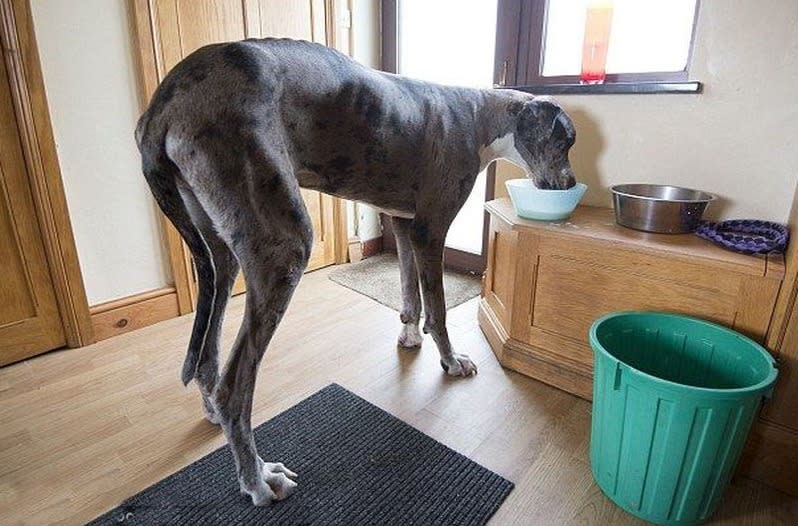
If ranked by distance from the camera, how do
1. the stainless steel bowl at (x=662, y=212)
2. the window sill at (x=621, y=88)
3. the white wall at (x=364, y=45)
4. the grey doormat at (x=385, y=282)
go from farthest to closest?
the white wall at (x=364, y=45), the grey doormat at (x=385, y=282), the window sill at (x=621, y=88), the stainless steel bowl at (x=662, y=212)

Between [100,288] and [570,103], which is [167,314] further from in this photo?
[570,103]

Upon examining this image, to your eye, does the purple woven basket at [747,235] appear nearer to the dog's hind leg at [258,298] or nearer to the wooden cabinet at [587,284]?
the wooden cabinet at [587,284]

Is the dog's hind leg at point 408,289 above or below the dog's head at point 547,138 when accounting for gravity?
below

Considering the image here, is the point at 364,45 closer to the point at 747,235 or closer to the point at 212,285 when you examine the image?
the point at 212,285

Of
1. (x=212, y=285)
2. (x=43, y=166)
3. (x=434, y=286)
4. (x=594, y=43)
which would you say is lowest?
(x=434, y=286)

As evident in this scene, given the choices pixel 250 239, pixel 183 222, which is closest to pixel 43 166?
pixel 183 222

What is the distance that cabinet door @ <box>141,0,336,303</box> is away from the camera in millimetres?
2045

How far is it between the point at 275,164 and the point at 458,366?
1111 mm

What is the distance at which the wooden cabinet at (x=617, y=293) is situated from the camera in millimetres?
1214

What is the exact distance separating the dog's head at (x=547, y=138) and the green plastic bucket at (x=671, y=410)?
2.03ft

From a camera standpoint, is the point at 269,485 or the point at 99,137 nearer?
the point at 269,485

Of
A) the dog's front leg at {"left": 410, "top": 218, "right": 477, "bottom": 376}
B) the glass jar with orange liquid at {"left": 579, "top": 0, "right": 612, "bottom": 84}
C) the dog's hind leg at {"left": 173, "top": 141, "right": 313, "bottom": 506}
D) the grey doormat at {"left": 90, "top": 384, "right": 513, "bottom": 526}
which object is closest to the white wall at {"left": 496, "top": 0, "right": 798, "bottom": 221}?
the glass jar with orange liquid at {"left": 579, "top": 0, "right": 612, "bottom": 84}

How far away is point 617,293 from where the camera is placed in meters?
1.47

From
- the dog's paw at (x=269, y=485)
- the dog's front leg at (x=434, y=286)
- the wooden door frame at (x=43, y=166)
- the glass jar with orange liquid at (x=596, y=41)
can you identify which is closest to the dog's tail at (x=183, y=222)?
the dog's paw at (x=269, y=485)
